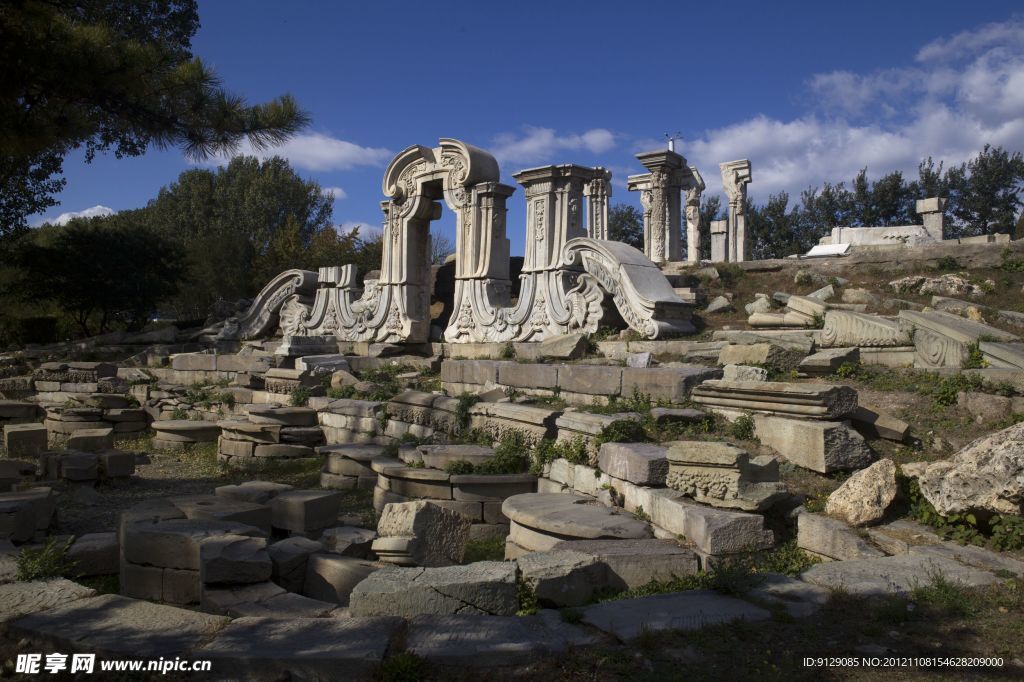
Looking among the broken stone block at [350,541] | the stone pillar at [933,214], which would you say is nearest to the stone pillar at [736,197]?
the stone pillar at [933,214]

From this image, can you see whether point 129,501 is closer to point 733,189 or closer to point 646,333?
point 646,333

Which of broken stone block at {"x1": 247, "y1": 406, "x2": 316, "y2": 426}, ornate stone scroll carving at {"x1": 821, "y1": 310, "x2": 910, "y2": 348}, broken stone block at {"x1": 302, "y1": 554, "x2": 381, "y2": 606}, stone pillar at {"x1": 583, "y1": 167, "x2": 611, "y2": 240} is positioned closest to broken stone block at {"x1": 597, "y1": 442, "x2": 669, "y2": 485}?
broken stone block at {"x1": 302, "y1": 554, "x2": 381, "y2": 606}

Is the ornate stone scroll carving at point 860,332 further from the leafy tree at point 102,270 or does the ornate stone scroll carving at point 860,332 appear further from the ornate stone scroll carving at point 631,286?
the leafy tree at point 102,270

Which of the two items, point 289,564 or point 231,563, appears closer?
point 231,563

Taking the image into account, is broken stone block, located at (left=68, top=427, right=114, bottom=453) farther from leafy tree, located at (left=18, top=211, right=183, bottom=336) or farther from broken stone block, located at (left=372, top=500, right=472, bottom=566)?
leafy tree, located at (left=18, top=211, right=183, bottom=336)

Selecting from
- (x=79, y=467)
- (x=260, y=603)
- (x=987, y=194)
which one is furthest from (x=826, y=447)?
(x=987, y=194)

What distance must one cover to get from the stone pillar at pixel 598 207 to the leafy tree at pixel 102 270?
1351 cm

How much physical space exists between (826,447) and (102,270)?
21053mm

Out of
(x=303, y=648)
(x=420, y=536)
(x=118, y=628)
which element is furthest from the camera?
(x=420, y=536)

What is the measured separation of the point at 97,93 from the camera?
706 centimetres

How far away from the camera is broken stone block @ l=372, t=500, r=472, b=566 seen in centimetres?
511

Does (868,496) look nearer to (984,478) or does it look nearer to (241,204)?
(984,478)

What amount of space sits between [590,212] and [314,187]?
28.9 metres

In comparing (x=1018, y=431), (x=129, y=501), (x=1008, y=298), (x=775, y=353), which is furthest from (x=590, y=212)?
(x=1018, y=431)
